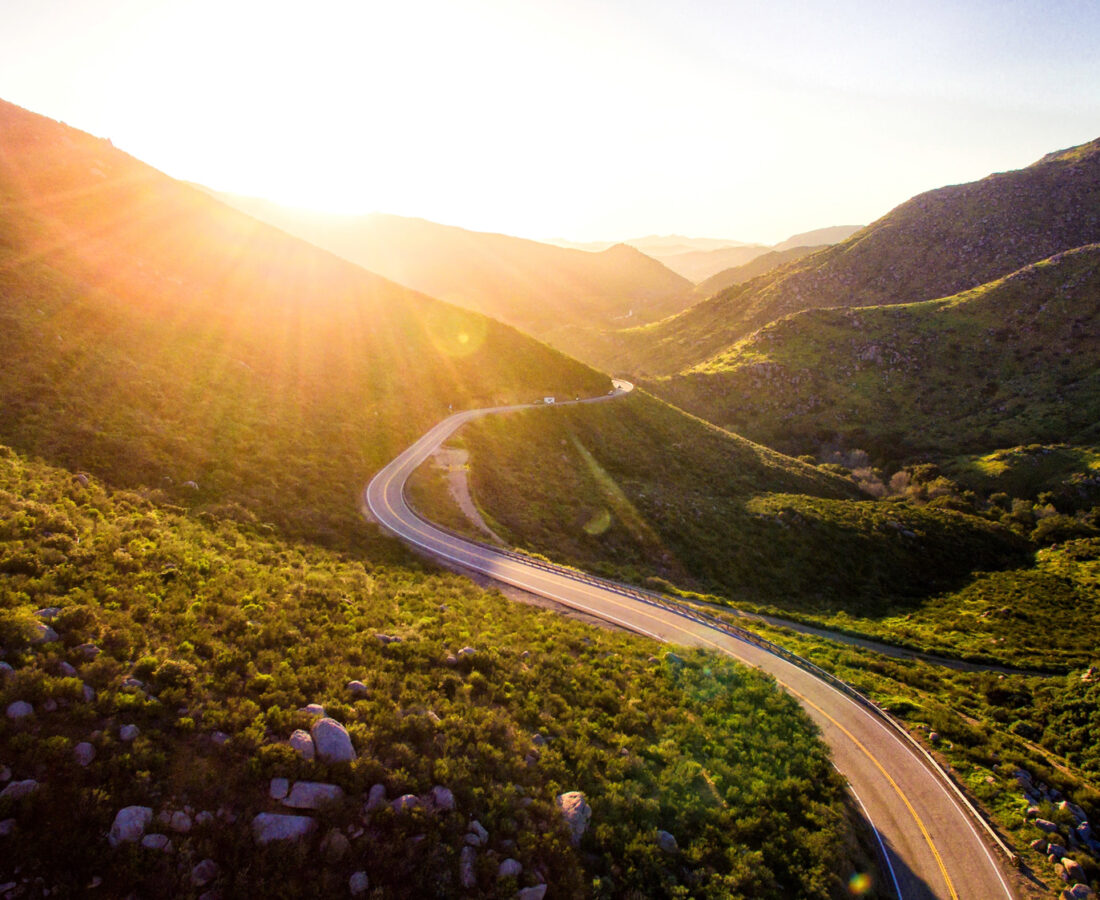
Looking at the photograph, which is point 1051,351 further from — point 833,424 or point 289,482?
point 289,482

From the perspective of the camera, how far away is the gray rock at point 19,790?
25.6ft

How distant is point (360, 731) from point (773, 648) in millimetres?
21218

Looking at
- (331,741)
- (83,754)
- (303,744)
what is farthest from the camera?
(331,741)

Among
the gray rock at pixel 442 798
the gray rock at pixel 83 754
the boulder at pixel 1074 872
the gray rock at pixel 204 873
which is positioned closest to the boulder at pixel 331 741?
the gray rock at pixel 442 798

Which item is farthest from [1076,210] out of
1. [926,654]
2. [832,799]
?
[832,799]

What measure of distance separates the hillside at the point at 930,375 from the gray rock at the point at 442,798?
93879 mm

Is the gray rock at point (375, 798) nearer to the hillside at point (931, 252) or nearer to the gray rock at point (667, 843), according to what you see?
the gray rock at point (667, 843)

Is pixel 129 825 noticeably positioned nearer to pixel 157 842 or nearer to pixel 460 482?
pixel 157 842

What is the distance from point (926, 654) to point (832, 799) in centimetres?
2638

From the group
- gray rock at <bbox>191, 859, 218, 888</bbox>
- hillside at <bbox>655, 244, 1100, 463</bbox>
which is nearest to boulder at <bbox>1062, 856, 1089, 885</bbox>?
gray rock at <bbox>191, 859, 218, 888</bbox>

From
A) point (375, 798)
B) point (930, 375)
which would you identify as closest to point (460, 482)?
point (375, 798)

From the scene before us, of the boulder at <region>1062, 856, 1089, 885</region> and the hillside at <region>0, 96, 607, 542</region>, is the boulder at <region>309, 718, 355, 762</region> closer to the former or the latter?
the hillside at <region>0, 96, 607, 542</region>

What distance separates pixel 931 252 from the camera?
437 ft

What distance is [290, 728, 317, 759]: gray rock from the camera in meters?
10.5
